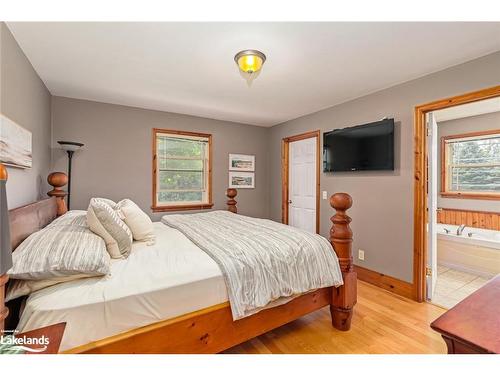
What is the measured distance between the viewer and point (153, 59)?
2.13 meters

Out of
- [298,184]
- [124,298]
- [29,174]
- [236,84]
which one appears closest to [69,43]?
[29,174]

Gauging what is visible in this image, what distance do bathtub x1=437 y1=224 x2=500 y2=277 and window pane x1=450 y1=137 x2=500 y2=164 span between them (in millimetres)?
1239

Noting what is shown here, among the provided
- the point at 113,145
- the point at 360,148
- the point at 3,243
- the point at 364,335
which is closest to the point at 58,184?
the point at 113,145

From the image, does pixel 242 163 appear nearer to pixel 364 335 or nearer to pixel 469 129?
pixel 364 335

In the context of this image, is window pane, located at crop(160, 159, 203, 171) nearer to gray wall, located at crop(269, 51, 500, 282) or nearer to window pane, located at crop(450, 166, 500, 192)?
gray wall, located at crop(269, 51, 500, 282)

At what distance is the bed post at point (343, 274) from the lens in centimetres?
194

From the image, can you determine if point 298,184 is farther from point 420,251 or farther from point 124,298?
point 124,298

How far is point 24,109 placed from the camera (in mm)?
2025

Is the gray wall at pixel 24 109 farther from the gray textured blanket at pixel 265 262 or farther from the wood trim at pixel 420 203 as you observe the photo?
the wood trim at pixel 420 203

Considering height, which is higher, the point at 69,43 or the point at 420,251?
the point at 69,43

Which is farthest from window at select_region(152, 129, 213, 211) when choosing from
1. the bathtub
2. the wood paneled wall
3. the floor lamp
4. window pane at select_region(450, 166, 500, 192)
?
window pane at select_region(450, 166, 500, 192)
